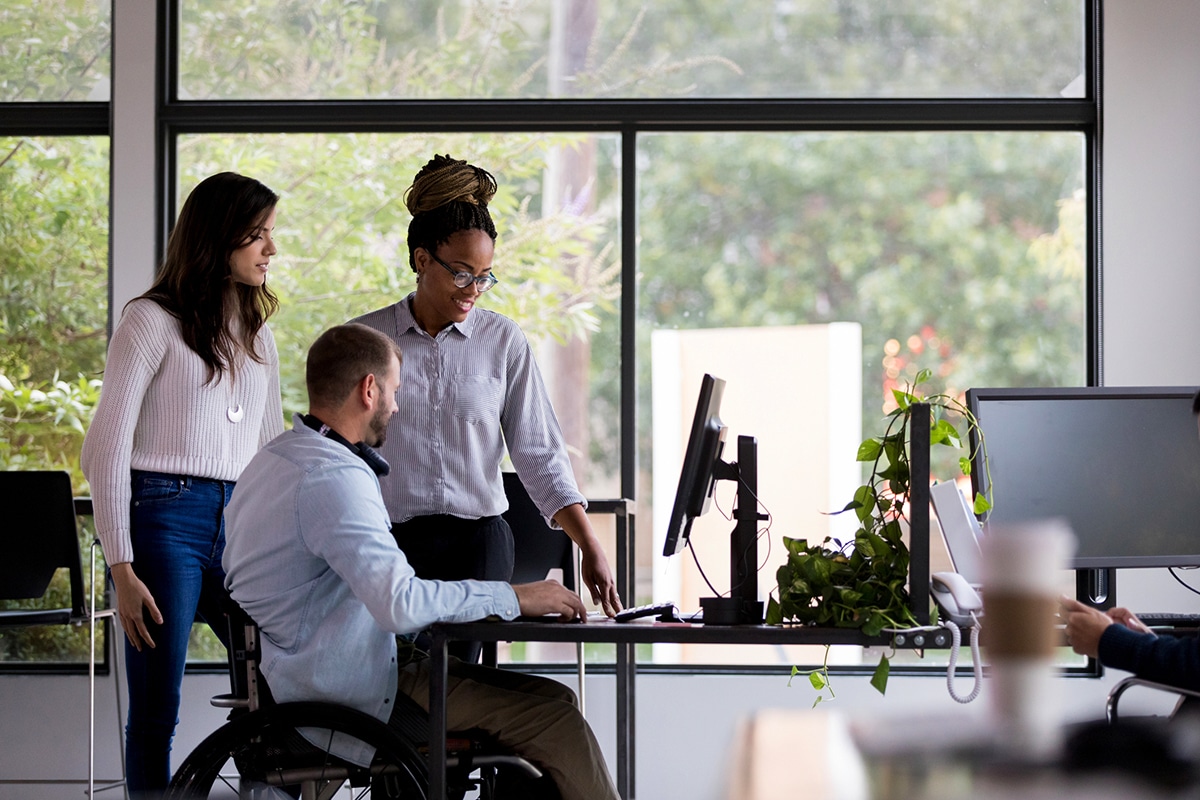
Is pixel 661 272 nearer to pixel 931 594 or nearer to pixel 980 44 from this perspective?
pixel 980 44

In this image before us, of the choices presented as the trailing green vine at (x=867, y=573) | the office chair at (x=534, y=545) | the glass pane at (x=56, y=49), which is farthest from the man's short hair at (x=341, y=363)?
the glass pane at (x=56, y=49)

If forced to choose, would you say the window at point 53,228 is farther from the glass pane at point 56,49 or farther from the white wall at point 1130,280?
the white wall at point 1130,280

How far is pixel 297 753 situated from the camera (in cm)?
196

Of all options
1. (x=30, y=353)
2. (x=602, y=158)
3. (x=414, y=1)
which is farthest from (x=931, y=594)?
(x=30, y=353)

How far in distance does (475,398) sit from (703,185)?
165 centimetres

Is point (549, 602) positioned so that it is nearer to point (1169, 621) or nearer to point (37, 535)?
point (1169, 621)

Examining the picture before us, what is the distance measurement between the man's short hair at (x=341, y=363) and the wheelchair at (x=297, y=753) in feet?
1.27

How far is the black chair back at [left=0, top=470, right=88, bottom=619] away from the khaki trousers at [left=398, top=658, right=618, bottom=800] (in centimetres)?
164

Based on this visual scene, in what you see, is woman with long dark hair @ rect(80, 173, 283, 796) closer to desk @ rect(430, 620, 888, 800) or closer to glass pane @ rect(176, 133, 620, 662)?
desk @ rect(430, 620, 888, 800)

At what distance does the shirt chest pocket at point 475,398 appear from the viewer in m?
2.70

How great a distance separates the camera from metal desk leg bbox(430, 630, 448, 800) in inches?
77.1

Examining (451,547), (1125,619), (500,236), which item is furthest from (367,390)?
(500,236)

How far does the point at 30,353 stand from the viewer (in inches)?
163

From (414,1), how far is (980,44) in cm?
181
